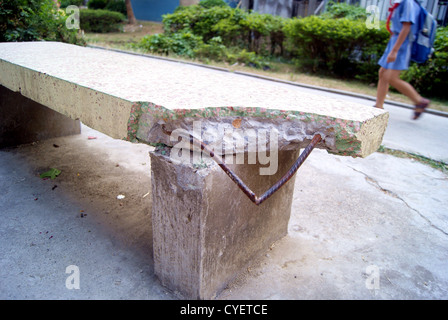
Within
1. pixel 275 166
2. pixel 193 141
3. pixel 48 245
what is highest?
pixel 193 141

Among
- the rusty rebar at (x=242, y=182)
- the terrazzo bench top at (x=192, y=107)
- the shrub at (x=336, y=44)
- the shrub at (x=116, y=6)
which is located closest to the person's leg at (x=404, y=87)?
the terrazzo bench top at (x=192, y=107)

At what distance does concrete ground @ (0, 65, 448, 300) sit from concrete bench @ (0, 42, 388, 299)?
205 mm

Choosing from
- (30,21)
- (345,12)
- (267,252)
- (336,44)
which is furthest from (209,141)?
(345,12)

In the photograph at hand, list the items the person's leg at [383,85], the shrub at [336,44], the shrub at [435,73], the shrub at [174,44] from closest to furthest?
the person's leg at [383,85] → the shrub at [435,73] → the shrub at [336,44] → the shrub at [174,44]

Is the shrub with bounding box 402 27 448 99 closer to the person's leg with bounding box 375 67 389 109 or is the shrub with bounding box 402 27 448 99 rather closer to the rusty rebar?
the person's leg with bounding box 375 67 389 109

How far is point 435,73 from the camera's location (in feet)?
21.3

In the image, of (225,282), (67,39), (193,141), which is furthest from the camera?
(67,39)

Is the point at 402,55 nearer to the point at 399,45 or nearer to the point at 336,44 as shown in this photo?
the point at 399,45

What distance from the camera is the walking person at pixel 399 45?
3.81m

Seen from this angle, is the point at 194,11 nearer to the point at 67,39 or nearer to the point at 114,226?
the point at 67,39

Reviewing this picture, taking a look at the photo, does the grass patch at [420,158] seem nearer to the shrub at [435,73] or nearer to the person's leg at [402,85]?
the person's leg at [402,85]
